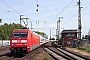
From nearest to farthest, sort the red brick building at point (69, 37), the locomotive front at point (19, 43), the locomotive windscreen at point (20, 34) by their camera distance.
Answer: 1. the locomotive front at point (19, 43)
2. the locomotive windscreen at point (20, 34)
3. the red brick building at point (69, 37)

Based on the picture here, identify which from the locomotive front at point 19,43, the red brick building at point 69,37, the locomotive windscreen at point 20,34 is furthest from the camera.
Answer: the red brick building at point 69,37

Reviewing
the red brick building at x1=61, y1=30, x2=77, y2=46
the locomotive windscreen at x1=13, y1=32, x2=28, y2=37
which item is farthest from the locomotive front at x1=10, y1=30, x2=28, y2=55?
the red brick building at x1=61, y1=30, x2=77, y2=46

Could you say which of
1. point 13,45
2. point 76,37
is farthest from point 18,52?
point 76,37

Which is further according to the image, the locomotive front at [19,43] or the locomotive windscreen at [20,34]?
the locomotive windscreen at [20,34]

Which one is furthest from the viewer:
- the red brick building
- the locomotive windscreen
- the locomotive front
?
the red brick building

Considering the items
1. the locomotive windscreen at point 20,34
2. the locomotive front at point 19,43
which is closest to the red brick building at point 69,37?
the locomotive windscreen at point 20,34

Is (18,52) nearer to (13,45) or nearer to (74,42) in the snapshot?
(13,45)

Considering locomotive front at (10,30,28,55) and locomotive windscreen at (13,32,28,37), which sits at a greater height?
locomotive windscreen at (13,32,28,37)

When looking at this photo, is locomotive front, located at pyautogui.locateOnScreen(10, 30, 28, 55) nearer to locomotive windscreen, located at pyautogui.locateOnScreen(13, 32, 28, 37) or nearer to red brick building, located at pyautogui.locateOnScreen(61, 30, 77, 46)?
locomotive windscreen, located at pyautogui.locateOnScreen(13, 32, 28, 37)

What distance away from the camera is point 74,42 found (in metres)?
45.7

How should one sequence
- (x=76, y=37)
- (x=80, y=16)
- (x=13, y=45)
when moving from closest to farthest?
(x=13, y=45) → (x=80, y=16) → (x=76, y=37)

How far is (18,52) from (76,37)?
2592 centimetres

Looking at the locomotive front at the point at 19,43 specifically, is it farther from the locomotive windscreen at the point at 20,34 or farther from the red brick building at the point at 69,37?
the red brick building at the point at 69,37

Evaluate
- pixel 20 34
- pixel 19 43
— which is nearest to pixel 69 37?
pixel 20 34
